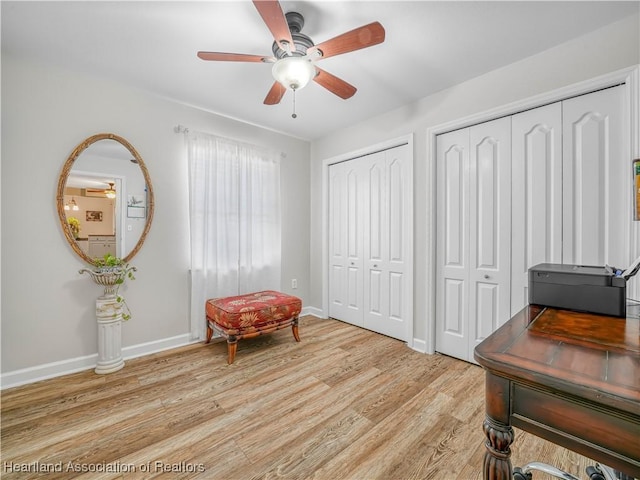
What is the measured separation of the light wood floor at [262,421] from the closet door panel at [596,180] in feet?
4.18

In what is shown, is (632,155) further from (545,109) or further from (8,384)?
(8,384)

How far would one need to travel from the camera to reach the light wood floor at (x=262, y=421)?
4.62 feet

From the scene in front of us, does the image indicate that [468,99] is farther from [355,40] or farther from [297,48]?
[297,48]

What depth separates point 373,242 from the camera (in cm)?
336

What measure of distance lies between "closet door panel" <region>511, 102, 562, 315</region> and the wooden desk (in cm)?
138

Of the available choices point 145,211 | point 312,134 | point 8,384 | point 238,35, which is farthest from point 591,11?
point 8,384

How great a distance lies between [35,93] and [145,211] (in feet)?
3.86

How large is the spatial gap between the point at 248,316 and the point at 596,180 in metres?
2.94

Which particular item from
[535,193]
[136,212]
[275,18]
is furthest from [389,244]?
[136,212]

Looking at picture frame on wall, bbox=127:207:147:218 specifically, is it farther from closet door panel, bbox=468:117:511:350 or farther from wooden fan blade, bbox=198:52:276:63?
closet door panel, bbox=468:117:511:350

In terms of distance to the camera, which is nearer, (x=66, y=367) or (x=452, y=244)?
(x=66, y=367)

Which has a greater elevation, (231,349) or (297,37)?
(297,37)

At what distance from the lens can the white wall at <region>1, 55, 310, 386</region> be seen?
6.97ft

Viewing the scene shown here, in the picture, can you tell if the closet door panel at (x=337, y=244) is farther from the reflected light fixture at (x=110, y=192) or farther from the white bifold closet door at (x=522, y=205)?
the reflected light fixture at (x=110, y=192)
